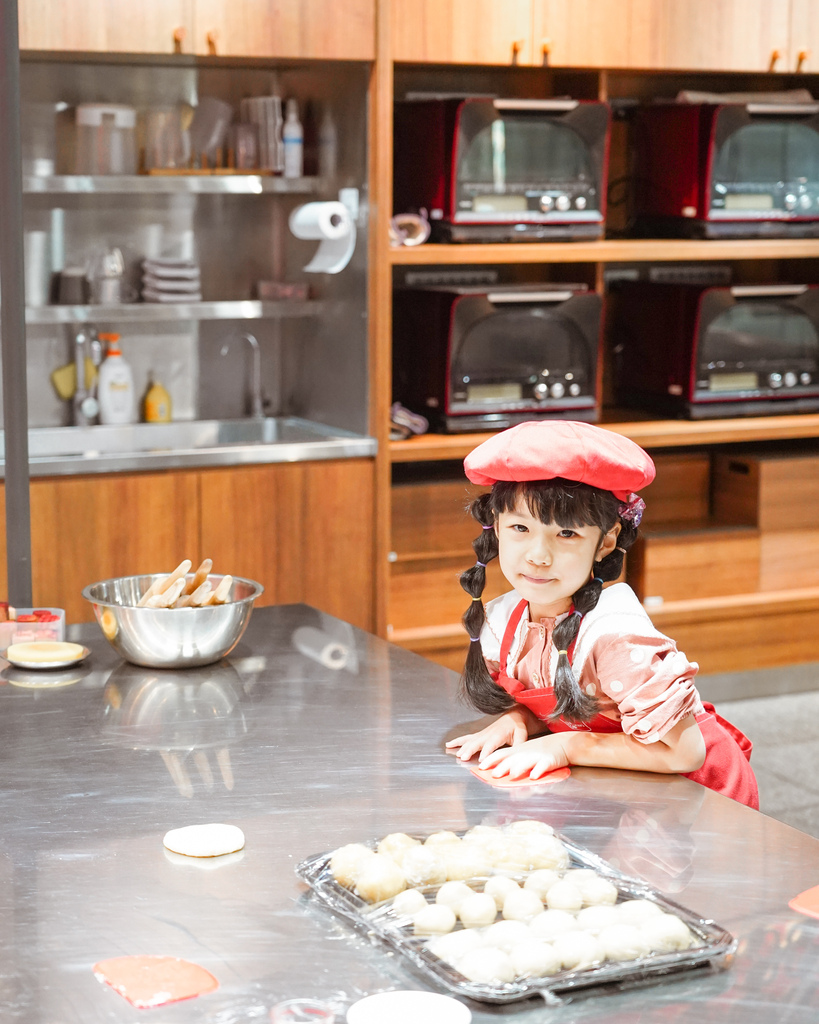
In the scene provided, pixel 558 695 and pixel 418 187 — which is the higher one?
pixel 418 187

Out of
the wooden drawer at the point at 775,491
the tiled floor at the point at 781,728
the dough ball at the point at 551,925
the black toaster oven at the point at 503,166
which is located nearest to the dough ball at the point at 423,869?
the dough ball at the point at 551,925

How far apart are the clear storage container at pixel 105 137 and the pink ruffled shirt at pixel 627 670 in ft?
8.13

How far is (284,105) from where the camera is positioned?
3.91 meters

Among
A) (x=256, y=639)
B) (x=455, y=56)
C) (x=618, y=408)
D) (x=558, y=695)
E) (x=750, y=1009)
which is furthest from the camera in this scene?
(x=618, y=408)

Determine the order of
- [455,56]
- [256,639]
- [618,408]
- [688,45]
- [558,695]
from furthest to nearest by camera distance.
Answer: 1. [618,408]
2. [688,45]
3. [455,56]
4. [256,639]
5. [558,695]

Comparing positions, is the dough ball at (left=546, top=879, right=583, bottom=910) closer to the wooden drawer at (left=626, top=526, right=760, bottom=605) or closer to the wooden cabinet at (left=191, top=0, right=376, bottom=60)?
the wooden cabinet at (left=191, top=0, right=376, bottom=60)

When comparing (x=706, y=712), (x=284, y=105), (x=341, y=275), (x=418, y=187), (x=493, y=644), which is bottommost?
(x=706, y=712)

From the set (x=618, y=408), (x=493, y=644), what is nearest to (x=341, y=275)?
(x=618, y=408)

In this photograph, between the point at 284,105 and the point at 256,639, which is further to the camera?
the point at 284,105

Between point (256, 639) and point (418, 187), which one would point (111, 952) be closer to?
point (256, 639)

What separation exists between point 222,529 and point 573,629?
199cm

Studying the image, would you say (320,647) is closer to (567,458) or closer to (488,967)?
(567,458)

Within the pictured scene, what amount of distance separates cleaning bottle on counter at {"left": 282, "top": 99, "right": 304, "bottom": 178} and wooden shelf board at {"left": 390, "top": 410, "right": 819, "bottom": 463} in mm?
817

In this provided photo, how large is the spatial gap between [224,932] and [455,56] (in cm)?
291
